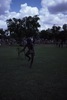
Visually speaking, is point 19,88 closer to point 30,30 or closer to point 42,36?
point 30,30

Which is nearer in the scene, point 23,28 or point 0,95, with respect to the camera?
point 0,95

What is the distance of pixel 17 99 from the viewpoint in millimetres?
7879

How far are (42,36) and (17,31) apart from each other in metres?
47.2

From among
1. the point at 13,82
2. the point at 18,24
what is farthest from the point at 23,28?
the point at 13,82

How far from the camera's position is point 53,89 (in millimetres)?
9438

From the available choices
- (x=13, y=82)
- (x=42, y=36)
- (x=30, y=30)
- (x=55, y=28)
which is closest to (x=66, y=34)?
(x=30, y=30)

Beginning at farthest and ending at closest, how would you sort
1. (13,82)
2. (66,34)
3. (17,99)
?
(66,34)
(13,82)
(17,99)

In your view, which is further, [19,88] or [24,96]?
[19,88]

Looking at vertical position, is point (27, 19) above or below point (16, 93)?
above

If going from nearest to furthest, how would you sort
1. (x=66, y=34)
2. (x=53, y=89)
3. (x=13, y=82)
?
(x=53, y=89)
(x=13, y=82)
(x=66, y=34)

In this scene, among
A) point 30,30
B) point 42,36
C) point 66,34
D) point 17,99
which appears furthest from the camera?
point 42,36

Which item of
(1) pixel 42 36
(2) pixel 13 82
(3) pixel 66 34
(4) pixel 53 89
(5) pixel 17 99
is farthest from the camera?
(1) pixel 42 36

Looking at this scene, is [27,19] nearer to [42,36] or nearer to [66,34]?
[66,34]

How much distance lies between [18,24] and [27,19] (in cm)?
526
